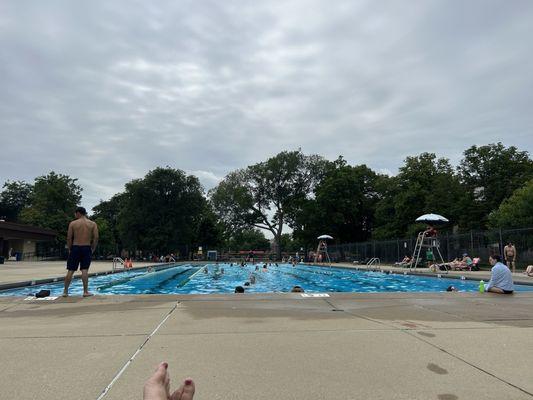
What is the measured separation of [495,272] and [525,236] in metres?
16.1

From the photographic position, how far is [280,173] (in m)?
72.5

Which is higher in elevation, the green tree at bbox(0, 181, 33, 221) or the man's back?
the green tree at bbox(0, 181, 33, 221)

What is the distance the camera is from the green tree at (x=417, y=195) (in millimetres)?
41781

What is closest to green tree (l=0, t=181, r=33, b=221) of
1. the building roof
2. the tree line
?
the tree line

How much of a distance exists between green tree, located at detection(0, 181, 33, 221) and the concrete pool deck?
99850 mm

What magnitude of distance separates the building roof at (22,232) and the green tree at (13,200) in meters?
46.1

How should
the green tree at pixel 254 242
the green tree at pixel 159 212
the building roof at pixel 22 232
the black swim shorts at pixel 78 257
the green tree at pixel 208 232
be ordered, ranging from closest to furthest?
the black swim shorts at pixel 78 257, the building roof at pixel 22 232, the green tree at pixel 159 212, the green tree at pixel 208 232, the green tree at pixel 254 242

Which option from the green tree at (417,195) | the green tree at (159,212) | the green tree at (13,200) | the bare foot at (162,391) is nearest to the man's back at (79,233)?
the bare foot at (162,391)

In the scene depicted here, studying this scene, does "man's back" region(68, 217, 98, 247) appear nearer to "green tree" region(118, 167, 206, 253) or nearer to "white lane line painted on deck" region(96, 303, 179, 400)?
"white lane line painted on deck" region(96, 303, 179, 400)

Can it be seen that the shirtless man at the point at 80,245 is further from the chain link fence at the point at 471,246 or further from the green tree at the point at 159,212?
the green tree at the point at 159,212

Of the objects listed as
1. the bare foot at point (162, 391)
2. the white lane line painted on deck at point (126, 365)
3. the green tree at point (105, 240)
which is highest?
the green tree at point (105, 240)

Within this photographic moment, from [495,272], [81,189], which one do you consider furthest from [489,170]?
[81,189]

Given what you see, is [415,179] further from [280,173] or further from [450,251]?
[280,173]

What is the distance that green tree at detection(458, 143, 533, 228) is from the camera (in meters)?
40.2
